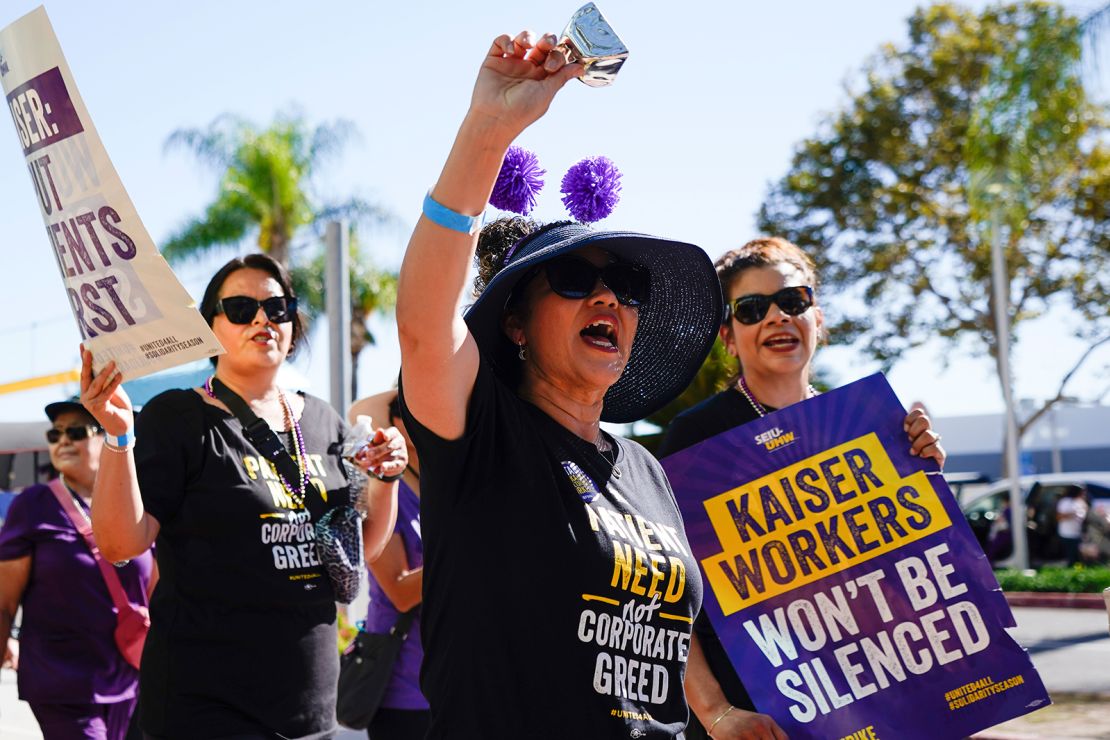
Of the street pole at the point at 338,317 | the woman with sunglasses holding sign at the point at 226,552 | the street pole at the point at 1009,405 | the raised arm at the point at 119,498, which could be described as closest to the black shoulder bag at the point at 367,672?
the woman with sunglasses holding sign at the point at 226,552

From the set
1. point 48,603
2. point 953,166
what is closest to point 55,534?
point 48,603

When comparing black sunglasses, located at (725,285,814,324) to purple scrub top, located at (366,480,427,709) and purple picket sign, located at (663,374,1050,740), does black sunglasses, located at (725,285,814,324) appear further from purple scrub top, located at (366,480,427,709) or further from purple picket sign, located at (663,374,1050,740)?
purple scrub top, located at (366,480,427,709)

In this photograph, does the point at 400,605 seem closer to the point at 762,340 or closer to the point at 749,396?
the point at 749,396

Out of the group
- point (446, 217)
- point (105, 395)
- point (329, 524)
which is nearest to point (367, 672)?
point (329, 524)

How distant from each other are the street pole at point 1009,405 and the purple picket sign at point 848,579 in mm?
16043

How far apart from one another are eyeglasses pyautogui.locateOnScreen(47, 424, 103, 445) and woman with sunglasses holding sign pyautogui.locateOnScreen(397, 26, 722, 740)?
143 inches

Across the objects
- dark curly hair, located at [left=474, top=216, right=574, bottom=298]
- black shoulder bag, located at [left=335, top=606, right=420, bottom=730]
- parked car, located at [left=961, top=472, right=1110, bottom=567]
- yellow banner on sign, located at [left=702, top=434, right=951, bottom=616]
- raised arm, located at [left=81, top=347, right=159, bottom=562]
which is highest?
dark curly hair, located at [left=474, top=216, right=574, bottom=298]

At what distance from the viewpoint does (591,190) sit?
2.59 meters

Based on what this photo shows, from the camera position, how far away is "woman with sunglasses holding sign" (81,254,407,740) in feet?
10.7

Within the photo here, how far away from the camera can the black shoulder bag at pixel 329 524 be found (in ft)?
11.4

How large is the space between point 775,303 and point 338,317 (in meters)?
6.62

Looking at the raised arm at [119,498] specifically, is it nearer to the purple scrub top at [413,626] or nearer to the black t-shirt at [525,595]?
the purple scrub top at [413,626]

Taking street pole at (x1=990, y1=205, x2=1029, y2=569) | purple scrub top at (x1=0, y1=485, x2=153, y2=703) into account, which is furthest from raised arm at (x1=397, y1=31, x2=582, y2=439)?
street pole at (x1=990, y1=205, x2=1029, y2=569)

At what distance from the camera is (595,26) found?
1.92m
